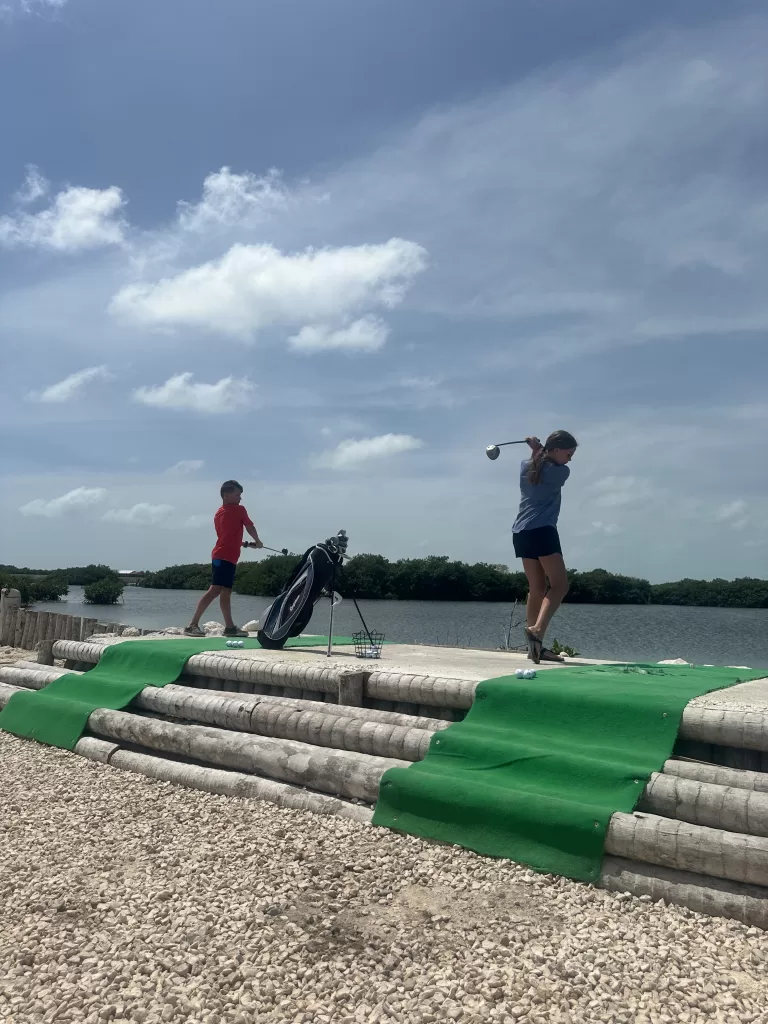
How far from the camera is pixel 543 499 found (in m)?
7.53

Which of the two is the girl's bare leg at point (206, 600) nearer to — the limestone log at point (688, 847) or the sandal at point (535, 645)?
the sandal at point (535, 645)

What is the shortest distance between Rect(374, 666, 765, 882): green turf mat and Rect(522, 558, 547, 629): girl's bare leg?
222 centimetres

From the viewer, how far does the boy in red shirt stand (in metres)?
9.95

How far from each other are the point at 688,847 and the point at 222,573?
23.4ft

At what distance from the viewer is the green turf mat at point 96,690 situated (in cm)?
738

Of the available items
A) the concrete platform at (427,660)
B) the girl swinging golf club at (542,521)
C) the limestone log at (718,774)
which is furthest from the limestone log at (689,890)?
the girl swinging golf club at (542,521)

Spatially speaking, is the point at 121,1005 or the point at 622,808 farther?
the point at 622,808

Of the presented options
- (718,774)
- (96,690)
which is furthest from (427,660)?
(718,774)

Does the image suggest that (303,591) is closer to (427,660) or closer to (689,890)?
(427,660)

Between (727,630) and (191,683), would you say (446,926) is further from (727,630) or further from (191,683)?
(727,630)

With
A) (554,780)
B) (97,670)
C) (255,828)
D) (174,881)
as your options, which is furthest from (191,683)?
(554,780)

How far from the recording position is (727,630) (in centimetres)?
3956

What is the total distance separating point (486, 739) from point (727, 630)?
38.6 meters

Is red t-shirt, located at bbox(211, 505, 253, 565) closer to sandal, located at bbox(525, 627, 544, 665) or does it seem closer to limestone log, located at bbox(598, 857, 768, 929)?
sandal, located at bbox(525, 627, 544, 665)
